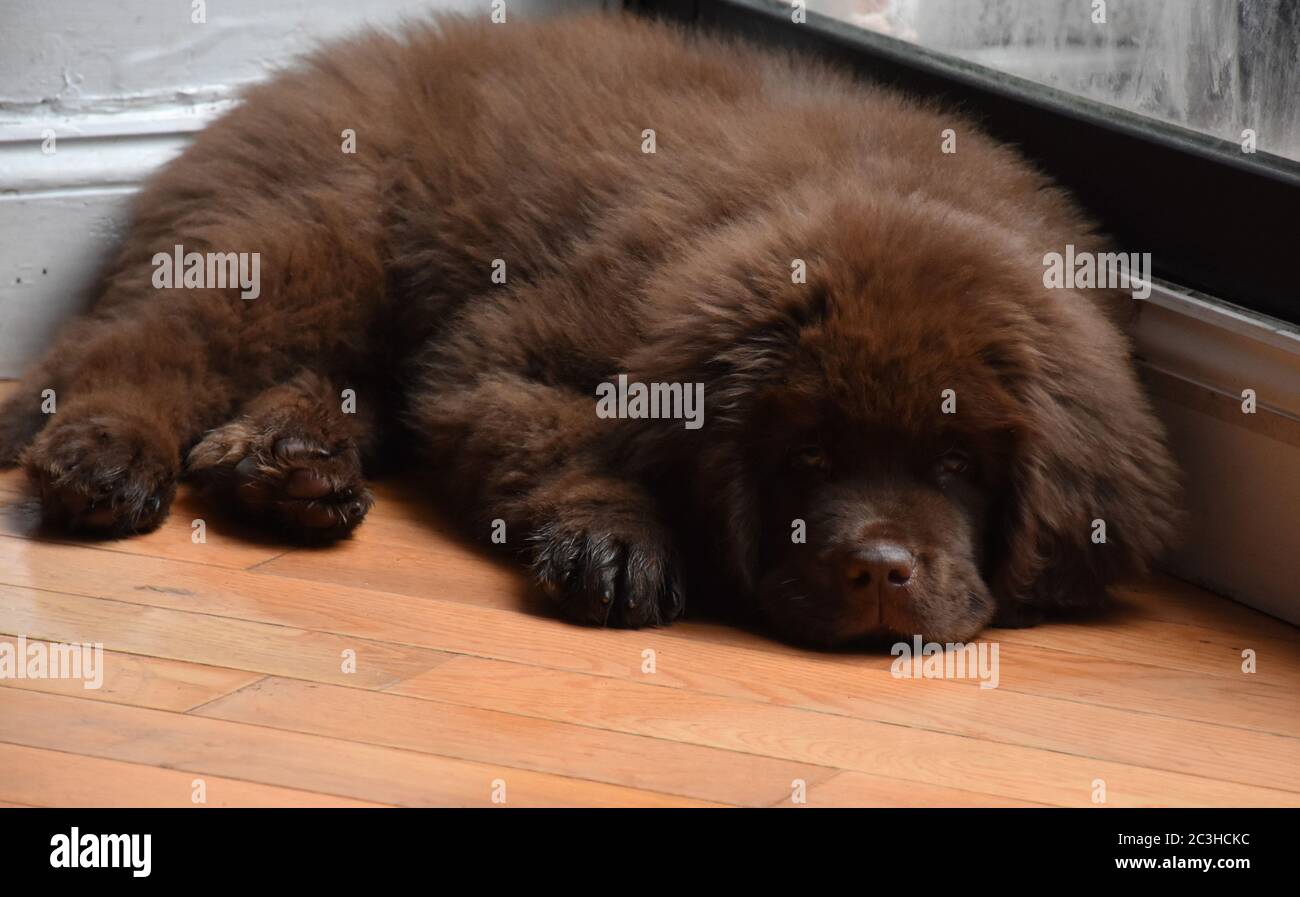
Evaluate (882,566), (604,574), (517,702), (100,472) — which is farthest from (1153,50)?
(100,472)

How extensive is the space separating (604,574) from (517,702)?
346mm

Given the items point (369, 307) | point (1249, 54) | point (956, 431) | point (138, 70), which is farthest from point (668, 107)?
point (138, 70)

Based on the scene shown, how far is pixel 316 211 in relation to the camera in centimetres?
282

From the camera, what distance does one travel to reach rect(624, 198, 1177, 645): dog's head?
2236mm

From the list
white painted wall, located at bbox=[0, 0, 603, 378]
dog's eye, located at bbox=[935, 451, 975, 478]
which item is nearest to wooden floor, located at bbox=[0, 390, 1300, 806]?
dog's eye, located at bbox=[935, 451, 975, 478]

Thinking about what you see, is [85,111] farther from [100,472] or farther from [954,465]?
[954,465]

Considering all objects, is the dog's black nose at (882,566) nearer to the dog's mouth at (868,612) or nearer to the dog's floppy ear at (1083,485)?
the dog's mouth at (868,612)

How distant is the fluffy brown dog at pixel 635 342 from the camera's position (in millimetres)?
2273

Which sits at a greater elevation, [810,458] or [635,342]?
[635,342]

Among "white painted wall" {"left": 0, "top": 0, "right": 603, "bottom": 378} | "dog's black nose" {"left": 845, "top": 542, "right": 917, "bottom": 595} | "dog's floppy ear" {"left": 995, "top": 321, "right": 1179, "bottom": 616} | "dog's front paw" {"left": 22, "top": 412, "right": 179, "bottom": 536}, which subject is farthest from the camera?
"white painted wall" {"left": 0, "top": 0, "right": 603, "bottom": 378}

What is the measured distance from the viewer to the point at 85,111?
11.0 ft

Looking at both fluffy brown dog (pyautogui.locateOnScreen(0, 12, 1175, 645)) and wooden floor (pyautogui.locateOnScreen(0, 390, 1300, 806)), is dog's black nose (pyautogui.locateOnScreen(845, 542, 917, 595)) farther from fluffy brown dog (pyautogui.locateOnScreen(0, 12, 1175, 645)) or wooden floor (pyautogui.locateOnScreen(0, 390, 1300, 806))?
wooden floor (pyautogui.locateOnScreen(0, 390, 1300, 806))
